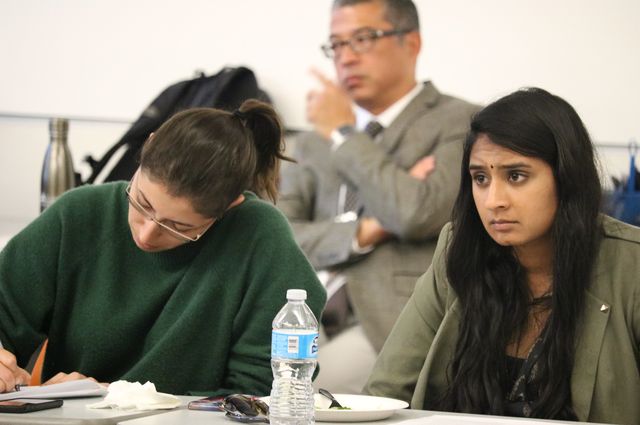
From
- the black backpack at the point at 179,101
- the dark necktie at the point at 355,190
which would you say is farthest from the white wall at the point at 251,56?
the dark necktie at the point at 355,190

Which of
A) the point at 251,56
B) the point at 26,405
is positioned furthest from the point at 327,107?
the point at 26,405

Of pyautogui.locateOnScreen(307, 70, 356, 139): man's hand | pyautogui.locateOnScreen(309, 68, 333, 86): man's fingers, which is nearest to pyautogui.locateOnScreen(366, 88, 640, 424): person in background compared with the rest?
pyautogui.locateOnScreen(307, 70, 356, 139): man's hand

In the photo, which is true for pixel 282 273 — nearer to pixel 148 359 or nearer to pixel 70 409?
pixel 148 359

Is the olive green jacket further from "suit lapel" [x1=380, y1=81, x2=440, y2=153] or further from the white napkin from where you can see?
"suit lapel" [x1=380, y1=81, x2=440, y2=153]

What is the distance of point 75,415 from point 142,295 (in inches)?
22.8

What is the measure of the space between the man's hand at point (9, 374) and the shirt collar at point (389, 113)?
70.2 inches

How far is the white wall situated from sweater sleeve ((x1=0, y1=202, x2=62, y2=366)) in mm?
1611

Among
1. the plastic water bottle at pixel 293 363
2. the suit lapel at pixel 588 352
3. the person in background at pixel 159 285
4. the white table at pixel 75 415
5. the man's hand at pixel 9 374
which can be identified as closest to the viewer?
the white table at pixel 75 415

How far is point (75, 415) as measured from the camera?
1.34 meters

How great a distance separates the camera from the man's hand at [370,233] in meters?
3.21

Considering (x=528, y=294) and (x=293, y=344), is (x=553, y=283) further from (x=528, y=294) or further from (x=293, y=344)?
(x=293, y=344)

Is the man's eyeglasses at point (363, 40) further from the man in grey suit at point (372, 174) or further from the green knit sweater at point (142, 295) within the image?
the green knit sweater at point (142, 295)

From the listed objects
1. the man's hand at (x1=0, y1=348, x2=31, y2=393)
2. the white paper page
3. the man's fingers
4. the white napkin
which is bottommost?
the man's hand at (x1=0, y1=348, x2=31, y2=393)

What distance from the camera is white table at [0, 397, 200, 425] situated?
1.28 m
